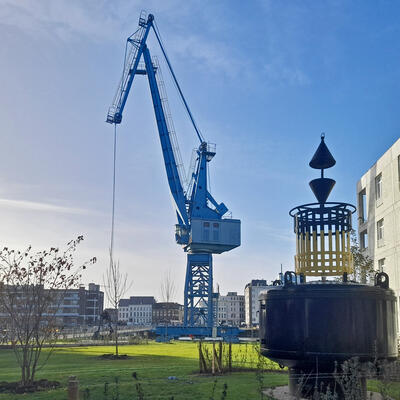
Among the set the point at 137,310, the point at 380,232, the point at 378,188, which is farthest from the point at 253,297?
the point at 378,188

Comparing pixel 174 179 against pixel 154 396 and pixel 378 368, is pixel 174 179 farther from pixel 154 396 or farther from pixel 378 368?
pixel 378 368

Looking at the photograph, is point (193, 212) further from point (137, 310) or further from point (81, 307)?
point (137, 310)

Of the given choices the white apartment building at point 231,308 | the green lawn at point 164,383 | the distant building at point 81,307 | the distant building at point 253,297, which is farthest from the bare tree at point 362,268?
the white apartment building at point 231,308

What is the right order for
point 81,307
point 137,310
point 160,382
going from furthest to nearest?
point 137,310 → point 81,307 → point 160,382

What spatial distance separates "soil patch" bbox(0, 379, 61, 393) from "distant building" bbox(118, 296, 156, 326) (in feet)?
507

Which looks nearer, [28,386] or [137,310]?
[28,386]

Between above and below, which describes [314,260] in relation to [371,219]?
below

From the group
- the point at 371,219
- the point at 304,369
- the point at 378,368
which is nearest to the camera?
the point at 378,368

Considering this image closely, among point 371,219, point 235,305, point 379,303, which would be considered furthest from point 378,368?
point 235,305

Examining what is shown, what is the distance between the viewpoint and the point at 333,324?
8211mm

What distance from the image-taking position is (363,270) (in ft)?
90.5

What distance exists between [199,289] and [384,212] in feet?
107

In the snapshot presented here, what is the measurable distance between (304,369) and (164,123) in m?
48.3

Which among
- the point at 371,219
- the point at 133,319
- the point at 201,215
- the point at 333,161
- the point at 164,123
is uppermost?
the point at 164,123
